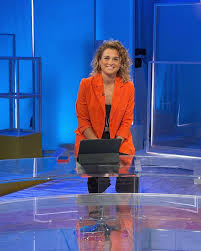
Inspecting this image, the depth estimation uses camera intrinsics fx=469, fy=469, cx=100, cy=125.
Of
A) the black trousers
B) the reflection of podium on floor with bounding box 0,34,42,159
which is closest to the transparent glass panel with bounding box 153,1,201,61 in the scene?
the reflection of podium on floor with bounding box 0,34,42,159

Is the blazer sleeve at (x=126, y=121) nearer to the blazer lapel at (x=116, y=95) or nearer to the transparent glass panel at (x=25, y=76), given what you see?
the blazer lapel at (x=116, y=95)

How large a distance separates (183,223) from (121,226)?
10.0 inches

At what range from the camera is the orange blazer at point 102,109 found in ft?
9.31

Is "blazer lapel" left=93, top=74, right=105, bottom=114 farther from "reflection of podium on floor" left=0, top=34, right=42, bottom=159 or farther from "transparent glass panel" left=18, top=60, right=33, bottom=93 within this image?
"transparent glass panel" left=18, top=60, right=33, bottom=93

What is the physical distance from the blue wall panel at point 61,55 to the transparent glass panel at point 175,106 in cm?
100

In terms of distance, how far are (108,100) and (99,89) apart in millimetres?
87

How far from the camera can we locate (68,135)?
6.20 meters

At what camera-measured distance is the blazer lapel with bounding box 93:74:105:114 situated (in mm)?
2844

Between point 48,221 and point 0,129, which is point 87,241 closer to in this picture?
point 48,221

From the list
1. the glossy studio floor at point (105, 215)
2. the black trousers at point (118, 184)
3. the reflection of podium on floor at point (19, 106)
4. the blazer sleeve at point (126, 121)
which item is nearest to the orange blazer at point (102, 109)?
the blazer sleeve at point (126, 121)

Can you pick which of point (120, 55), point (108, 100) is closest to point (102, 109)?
point (108, 100)

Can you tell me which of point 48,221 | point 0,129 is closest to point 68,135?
point 0,129

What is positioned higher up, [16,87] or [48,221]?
[16,87]

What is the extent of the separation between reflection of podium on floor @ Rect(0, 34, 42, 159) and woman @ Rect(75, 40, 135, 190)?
2364mm
